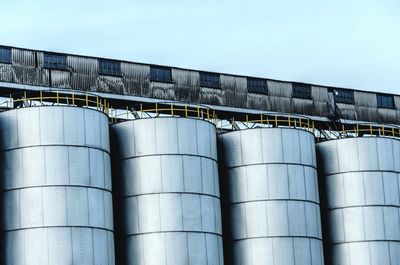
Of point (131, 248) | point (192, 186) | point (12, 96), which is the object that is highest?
point (12, 96)

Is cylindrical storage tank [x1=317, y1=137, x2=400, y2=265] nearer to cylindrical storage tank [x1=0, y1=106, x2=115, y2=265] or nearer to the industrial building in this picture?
the industrial building

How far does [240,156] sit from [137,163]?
622 centimetres

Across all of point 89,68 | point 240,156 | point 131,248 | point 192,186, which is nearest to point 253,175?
point 240,156

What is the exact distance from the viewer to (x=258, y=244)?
4778 centimetres

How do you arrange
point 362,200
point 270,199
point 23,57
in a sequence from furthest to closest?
1. point 362,200
2. point 23,57
3. point 270,199

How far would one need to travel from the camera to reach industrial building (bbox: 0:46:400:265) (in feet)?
138

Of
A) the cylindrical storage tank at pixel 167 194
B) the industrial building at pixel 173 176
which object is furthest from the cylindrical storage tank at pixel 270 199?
the cylindrical storage tank at pixel 167 194

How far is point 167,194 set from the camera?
44875 millimetres

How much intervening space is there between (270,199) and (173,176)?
579 cm

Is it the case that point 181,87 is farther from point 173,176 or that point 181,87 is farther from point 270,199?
point 173,176

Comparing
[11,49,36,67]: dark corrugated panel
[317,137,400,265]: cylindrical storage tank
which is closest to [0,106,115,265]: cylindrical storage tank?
[11,49,36,67]: dark corrugated panel

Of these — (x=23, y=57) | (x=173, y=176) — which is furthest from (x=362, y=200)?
(x=23, y=57)

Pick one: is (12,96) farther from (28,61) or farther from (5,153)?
(5,153)

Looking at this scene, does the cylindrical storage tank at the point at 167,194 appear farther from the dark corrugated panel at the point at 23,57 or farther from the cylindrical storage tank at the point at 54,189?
the dark corrugated panel at the point at 23,57
